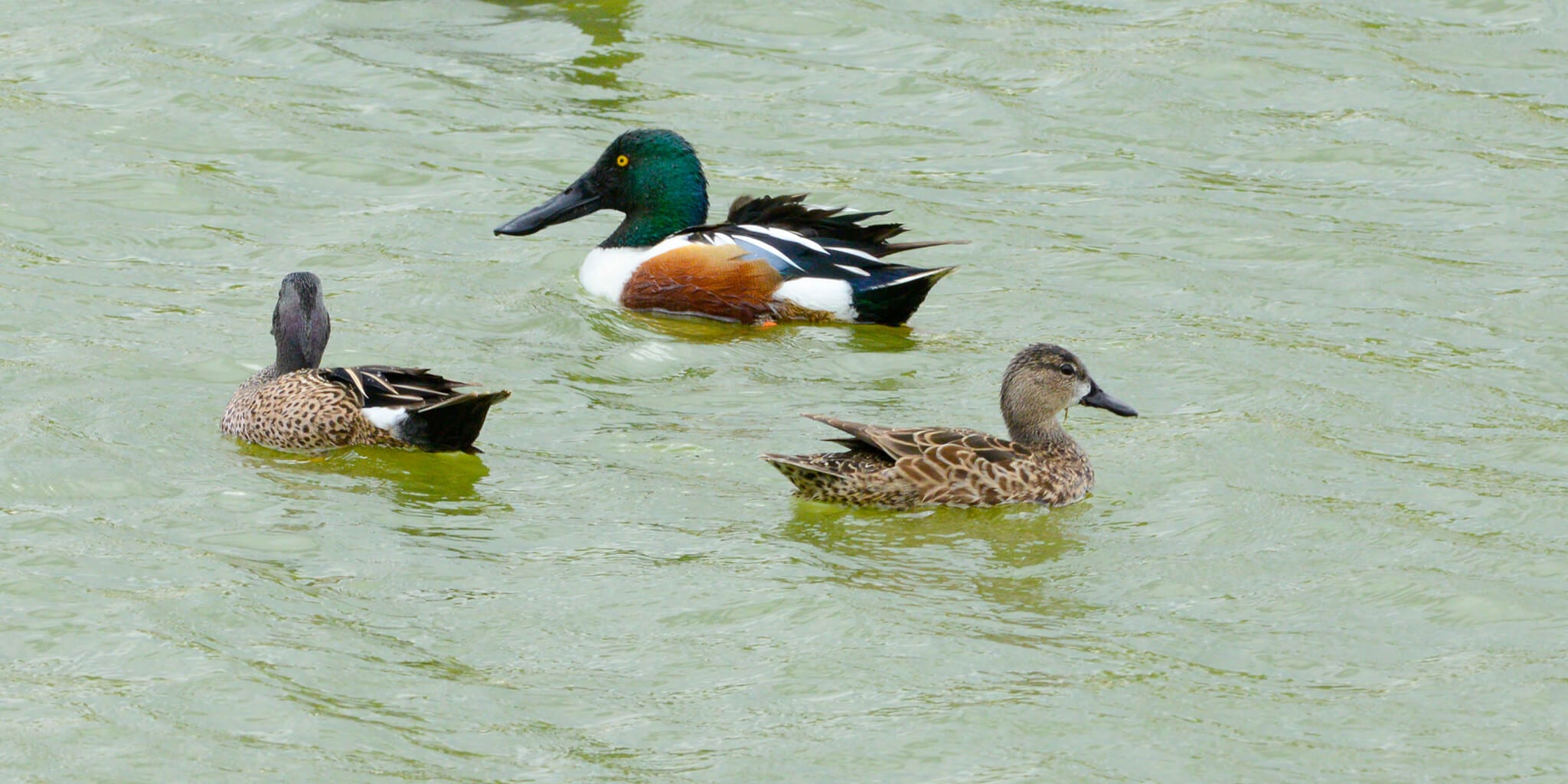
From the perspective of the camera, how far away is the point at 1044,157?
14.0 m

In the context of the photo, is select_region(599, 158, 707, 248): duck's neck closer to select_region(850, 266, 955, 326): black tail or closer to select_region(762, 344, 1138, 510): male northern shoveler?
select_region(850, 266, 955, 326): black tail

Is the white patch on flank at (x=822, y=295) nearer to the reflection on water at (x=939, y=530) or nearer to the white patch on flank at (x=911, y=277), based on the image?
the white patch on flank at (x=911, y=277)

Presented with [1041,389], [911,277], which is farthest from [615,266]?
[1041,389]

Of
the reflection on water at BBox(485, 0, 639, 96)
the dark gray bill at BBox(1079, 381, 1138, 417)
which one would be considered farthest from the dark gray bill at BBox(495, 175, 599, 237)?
the dark gray bill at BBox(1079, 381, 1138, 417)

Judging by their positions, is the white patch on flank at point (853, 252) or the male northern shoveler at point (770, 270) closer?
the male northern shoveler at point (770, 270)

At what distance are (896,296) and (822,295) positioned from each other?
1.35 feet

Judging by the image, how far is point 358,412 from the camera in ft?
30.1

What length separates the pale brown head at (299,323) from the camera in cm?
969

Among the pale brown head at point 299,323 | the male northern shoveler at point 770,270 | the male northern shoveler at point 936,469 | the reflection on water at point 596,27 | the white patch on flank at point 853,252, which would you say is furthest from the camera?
the reflection on water at point 596,27

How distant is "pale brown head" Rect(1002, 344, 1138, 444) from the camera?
29.7 feet

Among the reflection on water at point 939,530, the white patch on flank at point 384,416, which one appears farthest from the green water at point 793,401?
the white patch on flank at point 384,416

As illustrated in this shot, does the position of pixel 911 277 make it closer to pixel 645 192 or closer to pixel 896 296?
pixel 896 296

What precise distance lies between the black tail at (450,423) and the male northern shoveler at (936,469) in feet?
3.89

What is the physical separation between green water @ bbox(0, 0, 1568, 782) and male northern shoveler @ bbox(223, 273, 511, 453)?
10cm
